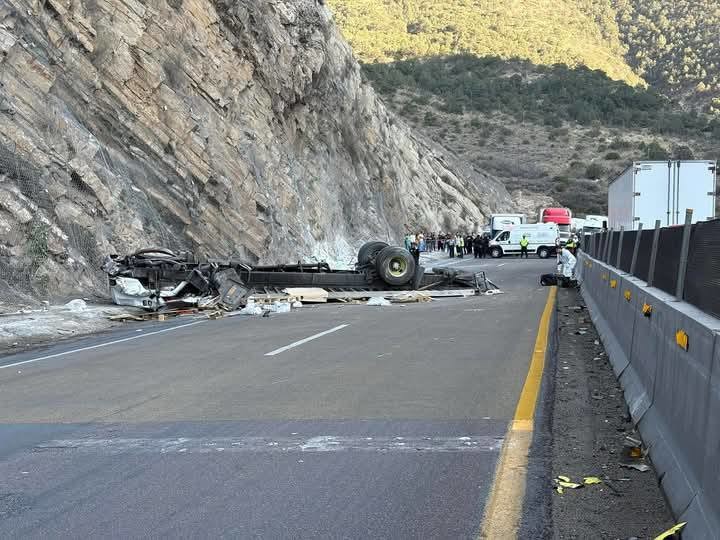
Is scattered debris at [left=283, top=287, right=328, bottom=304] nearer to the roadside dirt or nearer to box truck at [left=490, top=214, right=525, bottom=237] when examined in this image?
the roadside dirt

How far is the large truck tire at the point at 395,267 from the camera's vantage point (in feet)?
69.8

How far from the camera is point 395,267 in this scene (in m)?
21.4

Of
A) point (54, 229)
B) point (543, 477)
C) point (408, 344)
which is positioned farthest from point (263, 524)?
point (54, 229)

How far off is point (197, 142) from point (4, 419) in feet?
74.9

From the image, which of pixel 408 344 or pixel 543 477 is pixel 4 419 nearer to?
pixel 543 477

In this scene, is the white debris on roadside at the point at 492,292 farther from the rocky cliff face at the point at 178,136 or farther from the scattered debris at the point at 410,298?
the rocky cliff face at the point at 178,136

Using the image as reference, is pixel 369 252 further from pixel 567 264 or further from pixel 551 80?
pixel 551 80

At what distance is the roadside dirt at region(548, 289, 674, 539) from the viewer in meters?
4.72

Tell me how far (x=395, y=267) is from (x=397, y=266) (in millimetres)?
59

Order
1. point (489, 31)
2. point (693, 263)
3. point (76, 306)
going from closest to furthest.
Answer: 1. point (693, 263)
2. point (76, 306)
3. point (489, 31)

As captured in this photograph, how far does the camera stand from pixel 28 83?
2322 cm

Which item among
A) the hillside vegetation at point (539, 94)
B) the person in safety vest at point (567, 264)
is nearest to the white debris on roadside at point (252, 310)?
the person in safety vest at point (567, 264)

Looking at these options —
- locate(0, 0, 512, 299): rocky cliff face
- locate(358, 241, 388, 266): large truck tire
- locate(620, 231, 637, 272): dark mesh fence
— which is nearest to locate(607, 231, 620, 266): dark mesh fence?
locate(620, 231, 637, 272): dark mesh fence

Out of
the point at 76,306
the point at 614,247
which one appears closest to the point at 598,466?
the point at 614,247
